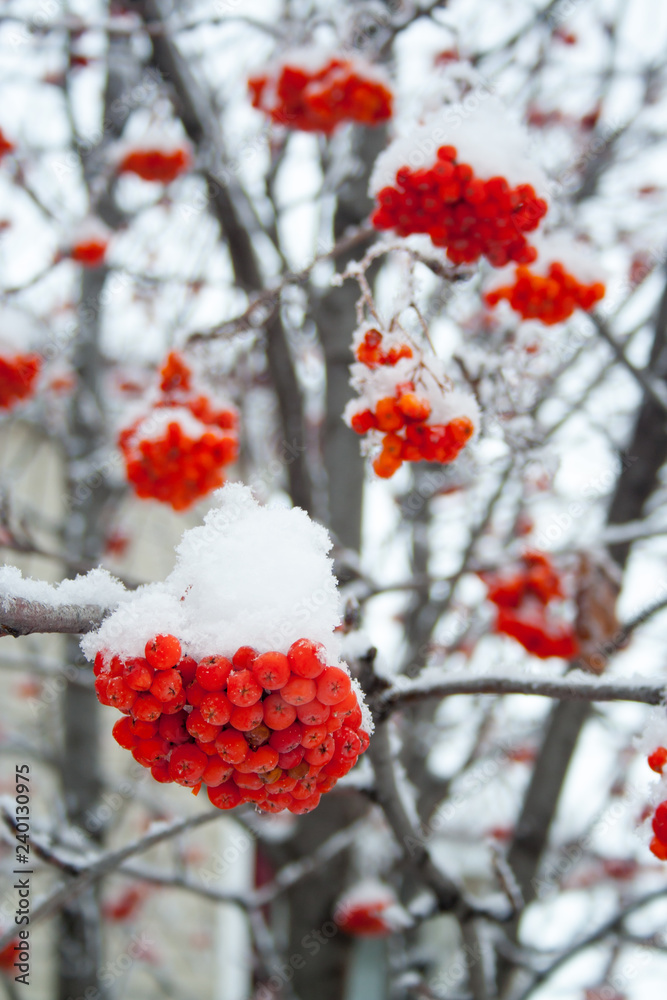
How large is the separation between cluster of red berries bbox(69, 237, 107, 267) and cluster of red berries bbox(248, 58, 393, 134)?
1.25 m

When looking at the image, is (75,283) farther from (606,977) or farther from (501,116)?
(606,977)

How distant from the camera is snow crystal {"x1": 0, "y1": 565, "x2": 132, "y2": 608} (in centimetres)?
112

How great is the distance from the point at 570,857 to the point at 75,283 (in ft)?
16.4

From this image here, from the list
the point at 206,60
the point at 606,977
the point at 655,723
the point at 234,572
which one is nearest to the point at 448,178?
the point at 234,572

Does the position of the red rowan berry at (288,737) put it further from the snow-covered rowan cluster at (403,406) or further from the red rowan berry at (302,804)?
the snow-covered rowan cluster at (403,406)

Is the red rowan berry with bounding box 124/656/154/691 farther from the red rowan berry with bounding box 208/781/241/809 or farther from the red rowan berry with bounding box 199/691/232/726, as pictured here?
the red rowan berry with bounding box 208/781/241/809

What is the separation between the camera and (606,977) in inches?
175

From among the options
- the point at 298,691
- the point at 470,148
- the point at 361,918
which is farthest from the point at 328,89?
the point at 361,918

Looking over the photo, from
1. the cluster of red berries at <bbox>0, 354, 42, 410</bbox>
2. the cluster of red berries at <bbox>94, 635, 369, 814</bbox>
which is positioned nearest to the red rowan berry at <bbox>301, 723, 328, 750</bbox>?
the cluster of red berries at <bbox>94, 635, 369, 814</bbox>

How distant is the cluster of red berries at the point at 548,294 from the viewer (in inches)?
92.7

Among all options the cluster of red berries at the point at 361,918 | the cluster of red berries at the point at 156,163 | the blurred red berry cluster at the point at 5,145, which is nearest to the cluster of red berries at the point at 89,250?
the cluster of red berries at the point at 156,163

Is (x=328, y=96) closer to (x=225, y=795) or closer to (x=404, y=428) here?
(x=404, y=428)

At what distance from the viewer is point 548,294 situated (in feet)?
7.77

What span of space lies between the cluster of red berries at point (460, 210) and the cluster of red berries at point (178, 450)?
947 mm
